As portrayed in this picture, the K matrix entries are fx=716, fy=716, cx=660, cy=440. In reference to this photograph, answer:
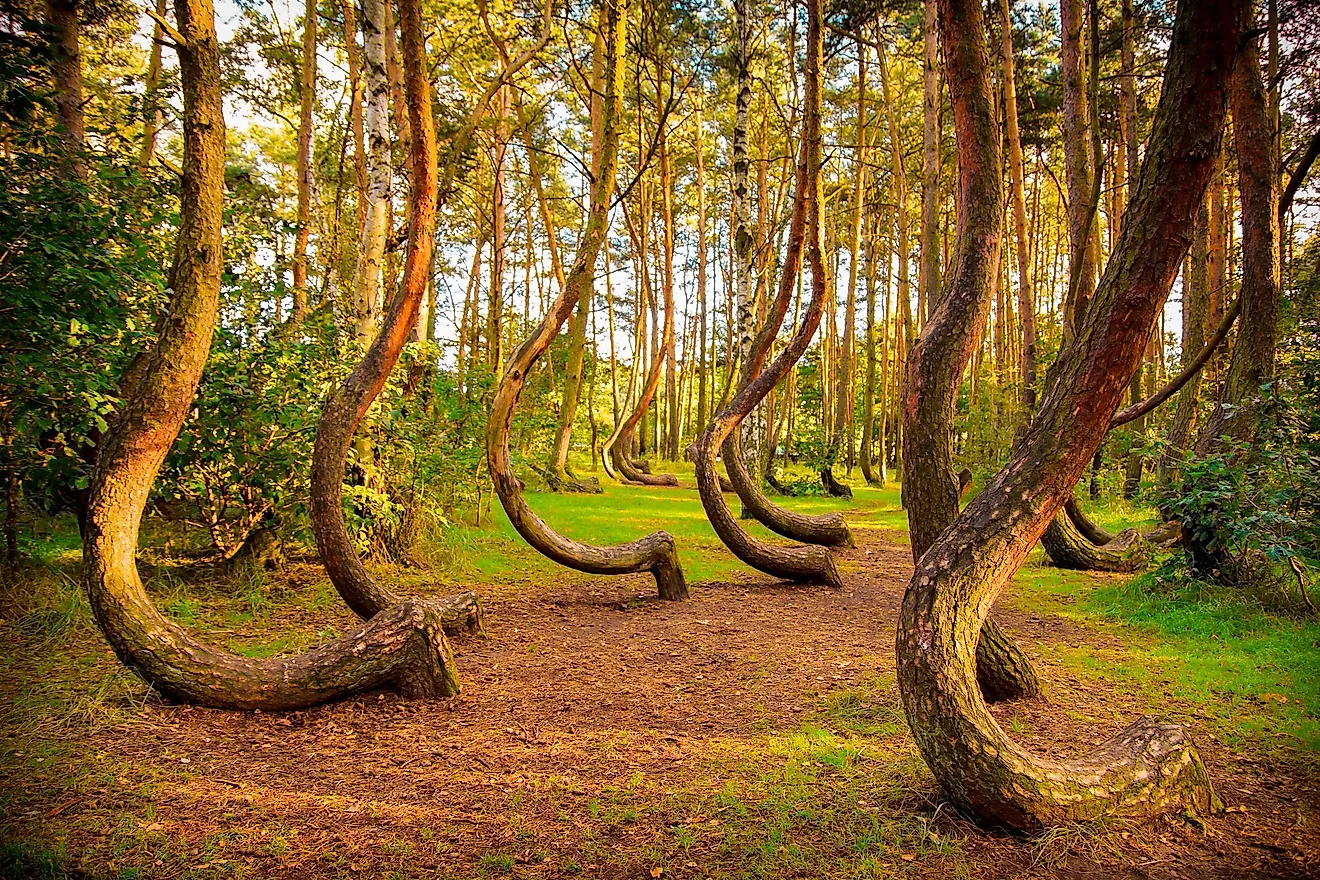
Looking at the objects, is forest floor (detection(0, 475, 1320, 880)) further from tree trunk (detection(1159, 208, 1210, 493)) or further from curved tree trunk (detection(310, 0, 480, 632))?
tree trunk (detection(1159, 208, 1210, 493))

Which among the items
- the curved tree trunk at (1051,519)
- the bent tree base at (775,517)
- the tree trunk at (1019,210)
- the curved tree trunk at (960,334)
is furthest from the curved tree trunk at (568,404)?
the curved tree trunk at (1051,519)

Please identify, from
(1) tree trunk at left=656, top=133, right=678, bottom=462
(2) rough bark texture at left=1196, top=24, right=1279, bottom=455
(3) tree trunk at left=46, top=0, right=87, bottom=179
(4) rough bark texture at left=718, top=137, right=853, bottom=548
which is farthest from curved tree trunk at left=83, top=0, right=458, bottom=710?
(1) tree trunk at left=656, top=133, right=678, bottom=462

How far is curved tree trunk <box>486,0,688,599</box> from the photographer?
6312 mm

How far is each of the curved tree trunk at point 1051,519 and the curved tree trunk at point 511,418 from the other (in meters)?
4.18

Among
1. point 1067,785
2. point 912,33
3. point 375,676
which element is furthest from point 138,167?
point 912,33

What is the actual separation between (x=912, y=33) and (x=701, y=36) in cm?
440

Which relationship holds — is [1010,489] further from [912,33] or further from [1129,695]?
[912,33]

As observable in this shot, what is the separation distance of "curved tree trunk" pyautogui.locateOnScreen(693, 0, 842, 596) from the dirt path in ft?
8.75

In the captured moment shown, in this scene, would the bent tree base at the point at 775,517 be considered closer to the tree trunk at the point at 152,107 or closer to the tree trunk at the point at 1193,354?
the tree trunk at the point at 1193,354

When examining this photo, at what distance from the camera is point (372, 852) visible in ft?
8.73

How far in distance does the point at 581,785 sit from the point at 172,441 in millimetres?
2706

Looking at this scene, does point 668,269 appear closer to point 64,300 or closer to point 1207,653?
point 64,300

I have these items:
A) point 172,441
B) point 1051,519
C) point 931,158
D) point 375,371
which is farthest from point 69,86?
point 931,158

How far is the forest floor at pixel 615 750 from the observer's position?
2.60m
